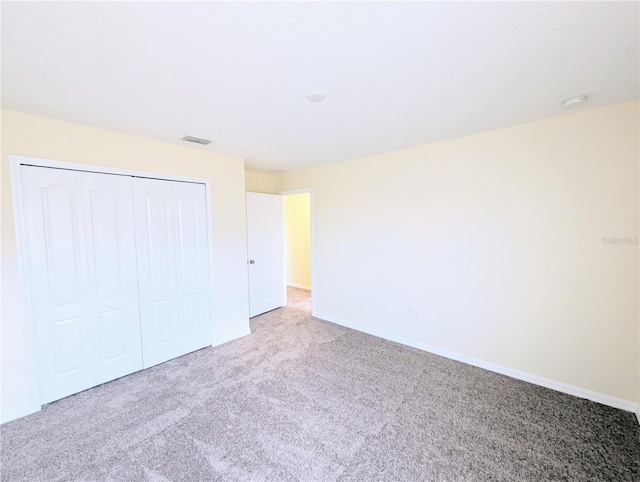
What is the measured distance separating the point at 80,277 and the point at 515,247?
415 cm

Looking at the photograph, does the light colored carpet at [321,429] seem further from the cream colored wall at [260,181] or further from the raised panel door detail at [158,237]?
the cream colored wall at [260,181]

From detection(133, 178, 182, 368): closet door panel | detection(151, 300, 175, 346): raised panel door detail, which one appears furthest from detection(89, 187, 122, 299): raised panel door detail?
detection(151, 300, 175, 346): raised panel door detail

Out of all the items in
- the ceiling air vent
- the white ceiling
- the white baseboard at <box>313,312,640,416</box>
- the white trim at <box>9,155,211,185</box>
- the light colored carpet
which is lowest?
the light colored carpet

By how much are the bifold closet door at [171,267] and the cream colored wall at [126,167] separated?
0.15 metres

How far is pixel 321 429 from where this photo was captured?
2.03 meters

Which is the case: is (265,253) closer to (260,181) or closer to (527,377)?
(260,181)

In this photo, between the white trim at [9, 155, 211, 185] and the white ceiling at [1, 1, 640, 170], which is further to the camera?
the white trim at [9, 155, 211, 185]

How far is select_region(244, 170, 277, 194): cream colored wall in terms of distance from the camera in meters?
4.56

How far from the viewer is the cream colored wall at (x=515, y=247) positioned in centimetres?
218

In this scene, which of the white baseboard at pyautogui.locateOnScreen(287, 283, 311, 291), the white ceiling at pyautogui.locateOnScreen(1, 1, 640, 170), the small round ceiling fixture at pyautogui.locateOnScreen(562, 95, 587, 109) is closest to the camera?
the white ceiling at pyautogui.locateOnScreen(1, 1, 640, 170)

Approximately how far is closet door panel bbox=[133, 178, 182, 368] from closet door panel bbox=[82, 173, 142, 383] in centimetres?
7

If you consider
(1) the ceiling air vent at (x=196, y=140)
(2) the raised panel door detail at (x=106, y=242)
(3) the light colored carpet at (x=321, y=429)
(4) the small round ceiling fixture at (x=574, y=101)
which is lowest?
(3) the light colored carpet at (x=321, y=429)

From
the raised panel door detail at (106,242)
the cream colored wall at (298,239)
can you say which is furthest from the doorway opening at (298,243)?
the raised panel door detail at (106,242)

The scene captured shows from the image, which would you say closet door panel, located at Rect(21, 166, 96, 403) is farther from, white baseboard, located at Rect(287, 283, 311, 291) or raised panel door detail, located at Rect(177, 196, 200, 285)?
white baseboard, located at Rect(287, 283, 311, 291)
